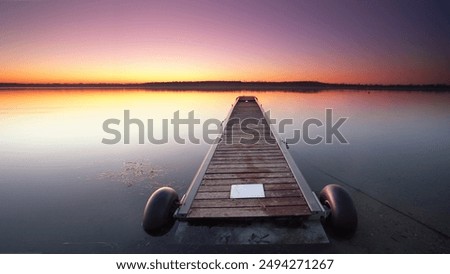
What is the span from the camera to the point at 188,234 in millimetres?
4797

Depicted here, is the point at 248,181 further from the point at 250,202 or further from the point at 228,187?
the point at 250,202

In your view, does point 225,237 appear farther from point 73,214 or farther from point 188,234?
point 73,214

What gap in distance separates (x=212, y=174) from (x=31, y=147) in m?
13.0

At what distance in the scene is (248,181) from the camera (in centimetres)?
606

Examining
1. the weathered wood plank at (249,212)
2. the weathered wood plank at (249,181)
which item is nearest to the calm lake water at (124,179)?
the weathered wood plank at (249,212)

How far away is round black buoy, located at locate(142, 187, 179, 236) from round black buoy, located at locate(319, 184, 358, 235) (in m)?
3.02

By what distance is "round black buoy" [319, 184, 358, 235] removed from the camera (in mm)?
4758

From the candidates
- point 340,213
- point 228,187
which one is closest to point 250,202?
point 228,187

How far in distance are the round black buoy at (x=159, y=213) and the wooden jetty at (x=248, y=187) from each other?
298mm

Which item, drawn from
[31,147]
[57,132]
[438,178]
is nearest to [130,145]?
[31,147]

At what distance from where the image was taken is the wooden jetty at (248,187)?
4.73 metres

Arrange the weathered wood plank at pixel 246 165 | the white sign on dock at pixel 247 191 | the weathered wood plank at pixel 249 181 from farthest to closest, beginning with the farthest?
the weathered wood plank at pixel 246 165 → the weathered wood plank at pixel 249 181 → the white sign on dock at pixel 247 191

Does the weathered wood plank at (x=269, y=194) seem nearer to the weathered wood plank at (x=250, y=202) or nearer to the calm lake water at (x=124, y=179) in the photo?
the weathered wood plank at (x=250, y=202)
